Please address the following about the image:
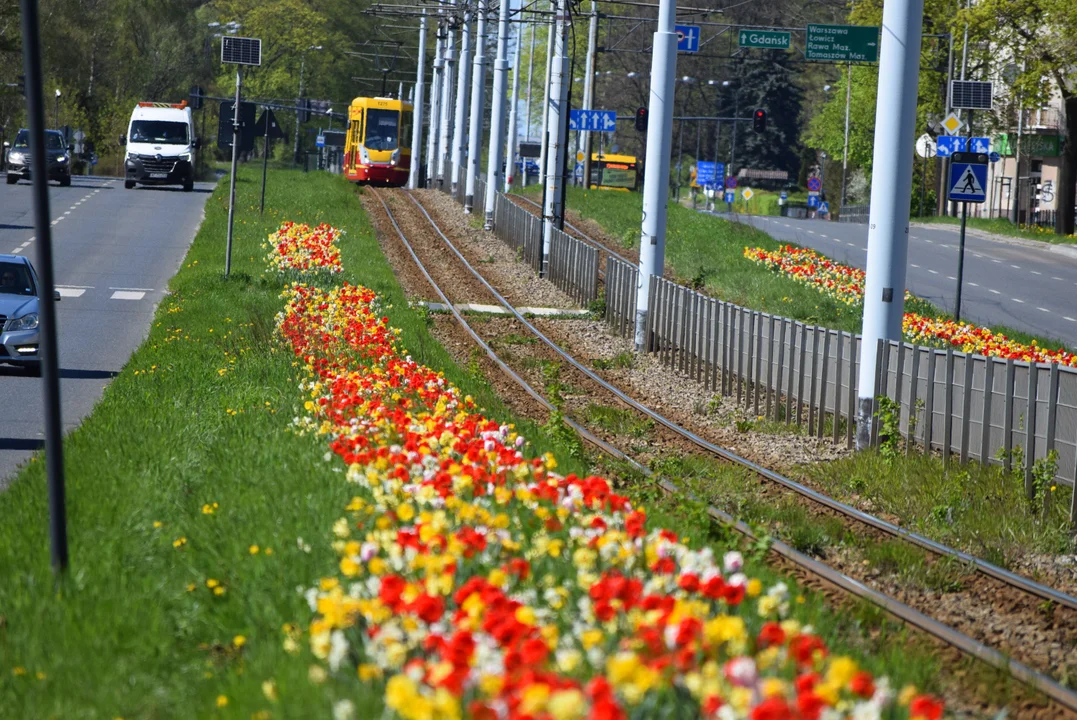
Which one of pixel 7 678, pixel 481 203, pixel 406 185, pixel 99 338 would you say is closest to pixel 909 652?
pixel 7 678

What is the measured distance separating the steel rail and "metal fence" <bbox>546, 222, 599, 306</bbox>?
12.6 m

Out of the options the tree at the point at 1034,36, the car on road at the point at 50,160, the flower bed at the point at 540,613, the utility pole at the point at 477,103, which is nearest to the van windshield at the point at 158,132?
the car on road at the point at 50,160

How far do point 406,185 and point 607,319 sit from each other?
141 ft

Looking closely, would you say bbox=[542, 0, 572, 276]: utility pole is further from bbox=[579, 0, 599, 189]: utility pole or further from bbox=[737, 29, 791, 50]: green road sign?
bbox=[579, 0, 599, 189]: utility pole

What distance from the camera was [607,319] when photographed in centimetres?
2628

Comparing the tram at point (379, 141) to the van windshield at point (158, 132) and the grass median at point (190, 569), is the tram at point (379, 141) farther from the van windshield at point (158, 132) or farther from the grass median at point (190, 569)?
the grass median at point (190, 569)

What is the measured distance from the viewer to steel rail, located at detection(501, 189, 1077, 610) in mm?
9430

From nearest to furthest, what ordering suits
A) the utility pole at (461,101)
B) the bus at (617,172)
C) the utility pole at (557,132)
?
1. the utility pole at (557,132)
2. the utility pole at (461,101)
3. the bus at (617,172)

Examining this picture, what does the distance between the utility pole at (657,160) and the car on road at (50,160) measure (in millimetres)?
42346

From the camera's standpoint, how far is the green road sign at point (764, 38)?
33.8m

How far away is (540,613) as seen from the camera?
17.2 ft

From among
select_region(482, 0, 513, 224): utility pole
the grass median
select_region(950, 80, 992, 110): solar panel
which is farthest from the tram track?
select_region(482, 0, 513, 224): utility pole

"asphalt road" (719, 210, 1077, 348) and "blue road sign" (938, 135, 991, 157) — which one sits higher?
"blue road sign" (938, 135, 991, 157)

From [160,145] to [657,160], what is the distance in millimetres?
39255
